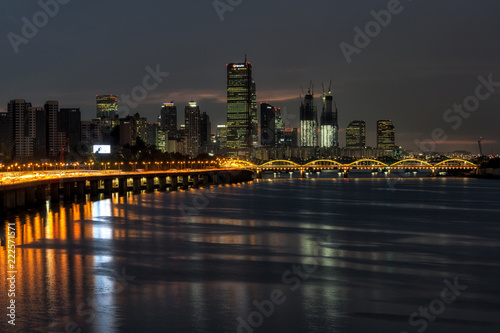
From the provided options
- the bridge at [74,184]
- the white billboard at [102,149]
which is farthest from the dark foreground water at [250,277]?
the white billboard at [102,149]

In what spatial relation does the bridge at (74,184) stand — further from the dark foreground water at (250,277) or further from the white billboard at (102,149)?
the white billboard at (102,149)

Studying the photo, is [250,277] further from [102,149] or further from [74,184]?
[102,149]

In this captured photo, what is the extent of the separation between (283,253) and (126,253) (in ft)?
32.2

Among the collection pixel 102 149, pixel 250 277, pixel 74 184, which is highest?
pixel 102 149

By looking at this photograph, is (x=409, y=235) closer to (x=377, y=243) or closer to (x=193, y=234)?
(x=377, y=243)

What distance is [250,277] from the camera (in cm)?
2916

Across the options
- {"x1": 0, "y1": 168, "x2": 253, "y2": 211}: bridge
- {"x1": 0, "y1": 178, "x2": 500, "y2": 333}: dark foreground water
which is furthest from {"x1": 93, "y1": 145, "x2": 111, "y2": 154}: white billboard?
{"x1": 0, "y1": 178, "x2": 500, "y2": 333}: dark foreground water

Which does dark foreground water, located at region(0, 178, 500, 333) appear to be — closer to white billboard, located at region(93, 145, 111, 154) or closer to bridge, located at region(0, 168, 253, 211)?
bridge, located at region(0, 168, 253, 211)

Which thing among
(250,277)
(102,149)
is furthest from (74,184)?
(102,149)

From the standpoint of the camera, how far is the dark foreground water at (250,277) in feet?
69.4

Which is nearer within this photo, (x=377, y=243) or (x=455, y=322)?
(x=455, y=322)

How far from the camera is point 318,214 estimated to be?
231ft

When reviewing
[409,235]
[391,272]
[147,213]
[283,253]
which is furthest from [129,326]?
[147,213]

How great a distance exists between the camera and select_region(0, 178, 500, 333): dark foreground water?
21156mm
